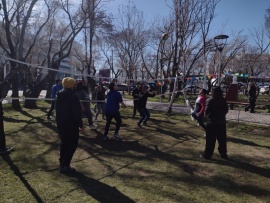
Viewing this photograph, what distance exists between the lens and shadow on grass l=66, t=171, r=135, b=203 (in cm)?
426

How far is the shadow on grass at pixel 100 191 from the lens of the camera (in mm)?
4262

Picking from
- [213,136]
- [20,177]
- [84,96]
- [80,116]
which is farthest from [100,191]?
[84,96]

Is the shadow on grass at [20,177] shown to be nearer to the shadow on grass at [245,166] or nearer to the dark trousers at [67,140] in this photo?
the dark trousers at [67,140]

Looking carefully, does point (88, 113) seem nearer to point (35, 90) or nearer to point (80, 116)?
point (80, 116)

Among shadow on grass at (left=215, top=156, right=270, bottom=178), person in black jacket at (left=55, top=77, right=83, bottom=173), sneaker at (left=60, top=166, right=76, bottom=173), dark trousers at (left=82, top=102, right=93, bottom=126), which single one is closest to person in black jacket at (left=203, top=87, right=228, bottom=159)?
shadow on grass at (left=215, top=156, right=270, bottom=178)

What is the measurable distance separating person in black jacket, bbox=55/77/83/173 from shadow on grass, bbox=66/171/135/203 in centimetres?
44

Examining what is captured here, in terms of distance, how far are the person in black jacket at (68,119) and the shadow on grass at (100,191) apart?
1.43ft

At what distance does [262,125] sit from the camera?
11383 millimetres

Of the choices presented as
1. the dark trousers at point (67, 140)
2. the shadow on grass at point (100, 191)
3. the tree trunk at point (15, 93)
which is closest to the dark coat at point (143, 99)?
the dark trousers at point (67, 140)

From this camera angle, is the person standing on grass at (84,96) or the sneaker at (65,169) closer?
the sneaker at (65,169)

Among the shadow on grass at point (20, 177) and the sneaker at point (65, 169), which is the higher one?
the sneaker at point (65, 169)

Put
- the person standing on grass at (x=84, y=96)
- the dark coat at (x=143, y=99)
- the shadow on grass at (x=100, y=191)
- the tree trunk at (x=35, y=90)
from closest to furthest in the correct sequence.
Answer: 1. the shadow on grass at (x=100, y=191)
2. the person standing on grass at (x=84, y=96)
3. the dark coat at (x=143, y=99)
4. the tree trunk at (x=35, y=90)

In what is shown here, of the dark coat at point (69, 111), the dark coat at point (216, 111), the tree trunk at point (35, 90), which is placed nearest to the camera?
the dark coat at point (69, 111)

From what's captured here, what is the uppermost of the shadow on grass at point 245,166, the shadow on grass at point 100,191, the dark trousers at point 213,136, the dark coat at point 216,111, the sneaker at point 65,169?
the dark coat at point 216,111
